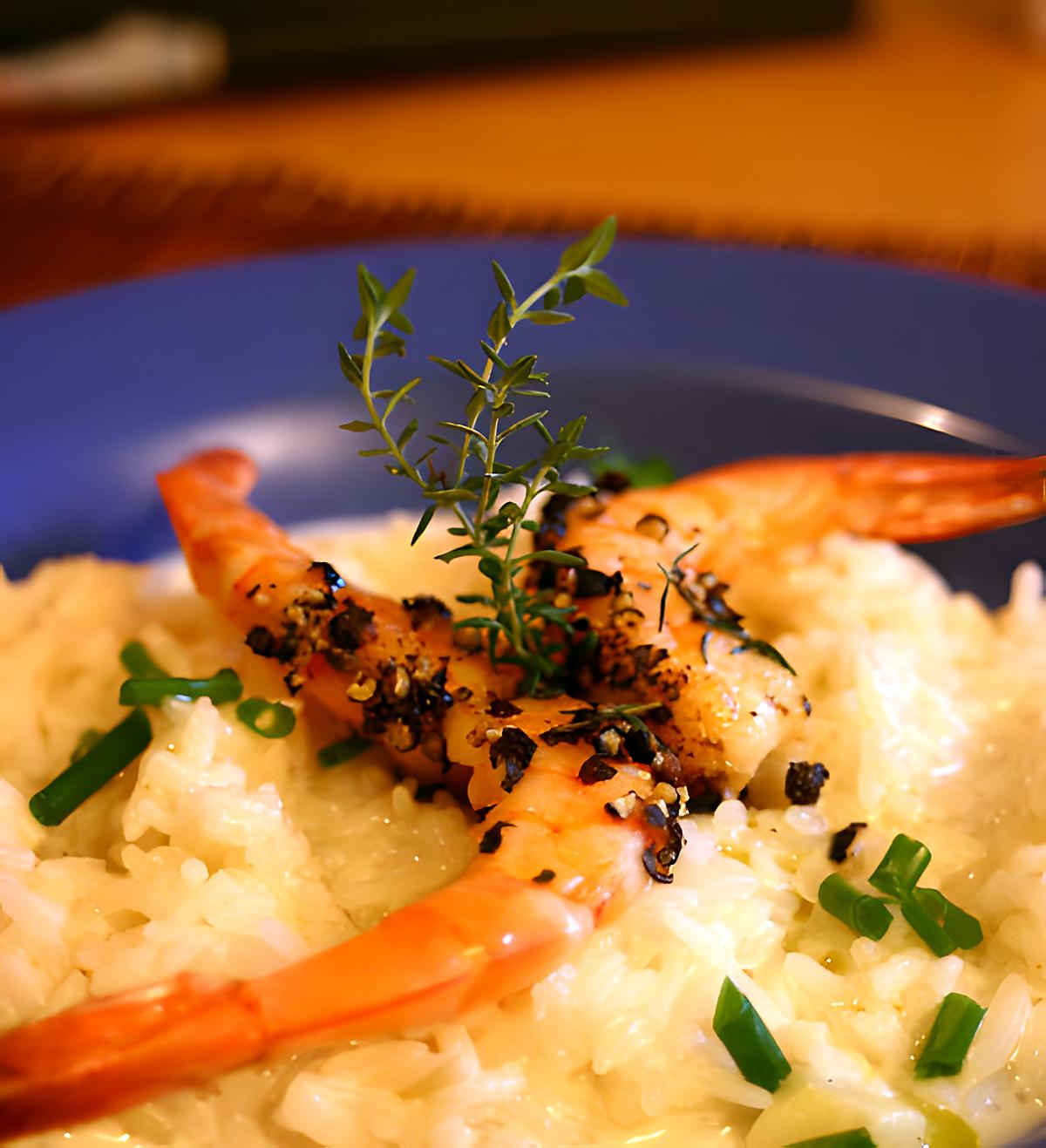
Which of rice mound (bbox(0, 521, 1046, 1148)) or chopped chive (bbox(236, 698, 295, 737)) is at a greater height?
chopped chive (bbox(236, 698, 295, 737))

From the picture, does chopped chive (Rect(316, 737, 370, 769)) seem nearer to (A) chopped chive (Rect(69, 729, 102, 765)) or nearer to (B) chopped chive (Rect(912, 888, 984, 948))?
(A) chopped chive (Rect(69, 729, 102, 765))

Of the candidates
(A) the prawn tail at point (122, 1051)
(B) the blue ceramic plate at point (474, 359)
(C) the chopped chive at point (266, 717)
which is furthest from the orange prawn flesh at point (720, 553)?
(A) the prawn tail at point (122, 1051)

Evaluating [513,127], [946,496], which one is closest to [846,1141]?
[946,496]

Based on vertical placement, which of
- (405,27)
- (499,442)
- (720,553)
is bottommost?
(720,553)

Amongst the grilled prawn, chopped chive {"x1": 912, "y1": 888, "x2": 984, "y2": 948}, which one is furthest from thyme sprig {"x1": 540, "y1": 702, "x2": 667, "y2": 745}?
chopped chive {"x1": 912, "y1": 888, "x2": 984, "y2": 948}

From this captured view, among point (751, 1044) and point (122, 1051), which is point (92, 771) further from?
point (751, 1044)

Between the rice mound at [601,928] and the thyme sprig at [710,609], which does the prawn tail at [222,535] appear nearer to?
the rice mound at [601,928]

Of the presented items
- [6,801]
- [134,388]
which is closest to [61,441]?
[134,388]
